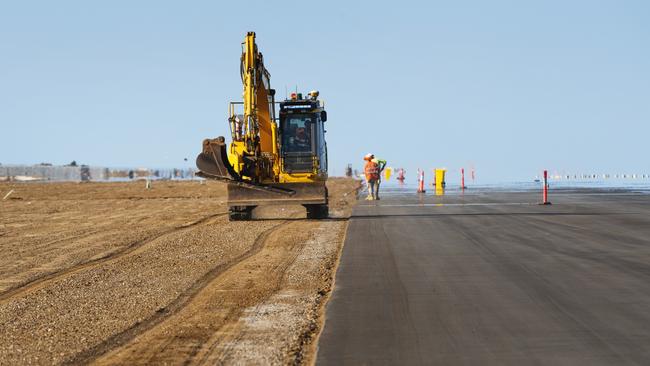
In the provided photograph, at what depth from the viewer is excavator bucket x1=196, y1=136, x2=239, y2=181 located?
22.3 m

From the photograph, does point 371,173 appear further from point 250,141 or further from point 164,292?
point 164,292

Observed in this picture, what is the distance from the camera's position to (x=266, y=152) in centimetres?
2397

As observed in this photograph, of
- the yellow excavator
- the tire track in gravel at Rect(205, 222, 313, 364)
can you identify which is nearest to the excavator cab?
the yellow excavator

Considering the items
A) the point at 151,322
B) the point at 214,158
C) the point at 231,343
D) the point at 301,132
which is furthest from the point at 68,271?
the point at 301,132

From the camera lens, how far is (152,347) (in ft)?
24.6

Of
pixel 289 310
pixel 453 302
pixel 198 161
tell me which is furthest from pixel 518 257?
pixel 198 161

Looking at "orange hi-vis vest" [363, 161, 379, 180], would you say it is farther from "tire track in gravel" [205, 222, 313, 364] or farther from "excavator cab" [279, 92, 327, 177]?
"tire track in gravel" [205, 222, 313, 364]

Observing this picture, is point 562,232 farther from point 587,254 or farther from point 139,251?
point 139,251

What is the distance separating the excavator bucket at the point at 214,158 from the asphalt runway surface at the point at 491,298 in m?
4.66

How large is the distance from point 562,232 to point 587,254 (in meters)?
4.45

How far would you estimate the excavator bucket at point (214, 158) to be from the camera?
22297 millimetres

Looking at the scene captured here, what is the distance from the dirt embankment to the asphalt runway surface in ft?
1.69

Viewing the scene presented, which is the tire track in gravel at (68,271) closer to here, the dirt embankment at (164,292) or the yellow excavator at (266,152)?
the dirt embankment at (164,292)

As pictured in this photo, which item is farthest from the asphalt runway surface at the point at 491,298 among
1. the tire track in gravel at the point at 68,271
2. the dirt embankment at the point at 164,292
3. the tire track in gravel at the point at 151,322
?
the tire track in gravel at the point at 68,271
